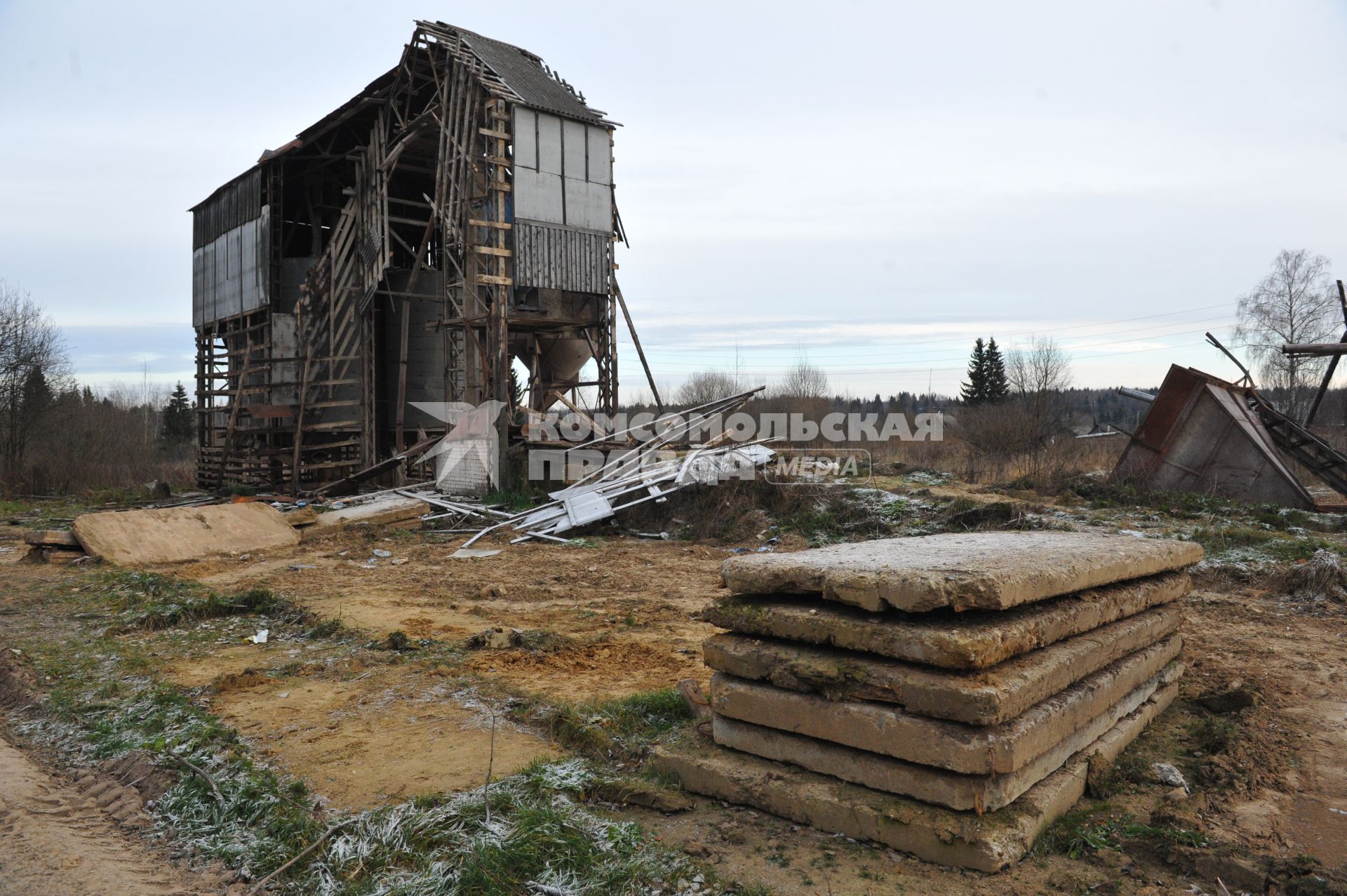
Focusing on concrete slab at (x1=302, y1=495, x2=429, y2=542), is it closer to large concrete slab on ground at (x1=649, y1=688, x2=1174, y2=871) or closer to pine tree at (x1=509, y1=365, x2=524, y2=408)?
pine tree at (x1=509, y1=365, x2=524, y2=408)

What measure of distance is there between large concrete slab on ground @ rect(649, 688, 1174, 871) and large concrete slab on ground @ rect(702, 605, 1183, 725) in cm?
39

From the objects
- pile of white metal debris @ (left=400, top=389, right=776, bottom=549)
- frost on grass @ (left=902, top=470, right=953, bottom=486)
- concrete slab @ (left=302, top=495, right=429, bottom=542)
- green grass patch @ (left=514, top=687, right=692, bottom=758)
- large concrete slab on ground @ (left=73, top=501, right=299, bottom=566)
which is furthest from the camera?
frost on grass @ (left=902, top=470, right=953, bottom=486)

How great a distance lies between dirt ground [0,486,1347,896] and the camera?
3592mm

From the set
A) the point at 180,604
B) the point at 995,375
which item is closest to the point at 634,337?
the point at 180,604

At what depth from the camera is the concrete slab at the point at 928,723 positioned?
344 cm

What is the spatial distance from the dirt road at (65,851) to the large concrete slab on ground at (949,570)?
2.89 meters

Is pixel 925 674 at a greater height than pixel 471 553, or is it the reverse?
pixel 925 674

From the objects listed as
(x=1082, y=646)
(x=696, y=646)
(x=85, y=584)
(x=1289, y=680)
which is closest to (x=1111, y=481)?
(x=1289, y=680)

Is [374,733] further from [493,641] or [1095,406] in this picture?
[1095,406]

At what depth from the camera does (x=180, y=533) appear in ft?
41.1

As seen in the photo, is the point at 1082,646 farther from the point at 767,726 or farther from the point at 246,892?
the point at 246,892

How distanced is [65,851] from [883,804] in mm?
3664

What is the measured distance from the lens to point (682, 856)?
3.62 m

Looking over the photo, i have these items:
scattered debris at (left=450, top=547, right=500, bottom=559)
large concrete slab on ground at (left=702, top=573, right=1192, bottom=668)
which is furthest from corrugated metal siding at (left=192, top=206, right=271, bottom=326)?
large concrete slab on ground at (left=702, top=573, right=1192, bottom=668)
